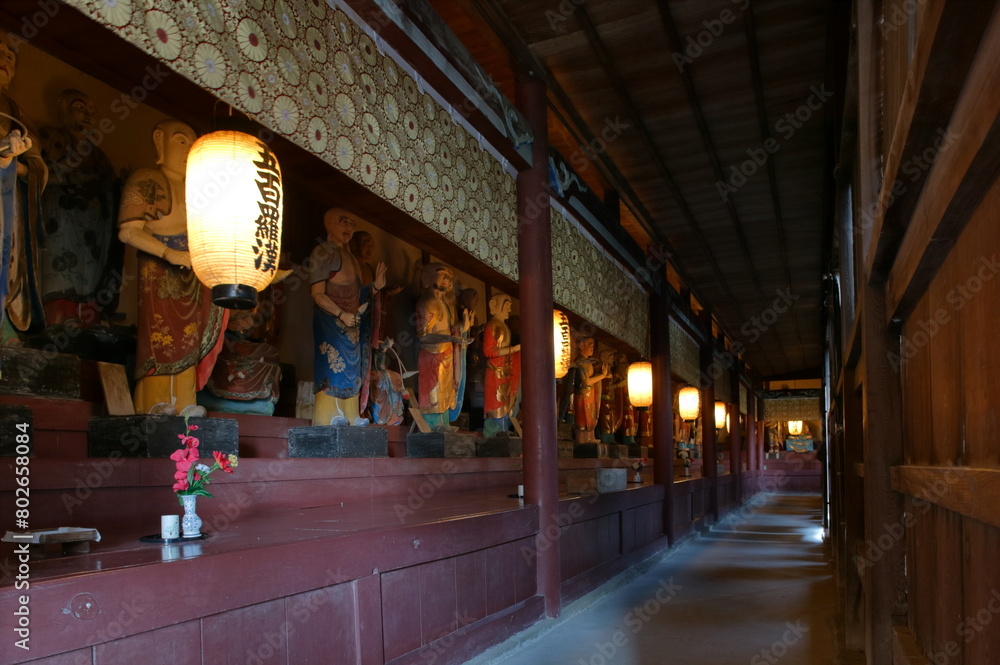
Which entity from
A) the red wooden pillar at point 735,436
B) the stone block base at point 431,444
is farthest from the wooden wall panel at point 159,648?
the red wooden pillar at point 735,436

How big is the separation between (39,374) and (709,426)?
36.7ft

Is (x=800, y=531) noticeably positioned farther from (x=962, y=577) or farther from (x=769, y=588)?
(x=962, y=577)

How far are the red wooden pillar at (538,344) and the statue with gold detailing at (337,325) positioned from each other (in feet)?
3.70

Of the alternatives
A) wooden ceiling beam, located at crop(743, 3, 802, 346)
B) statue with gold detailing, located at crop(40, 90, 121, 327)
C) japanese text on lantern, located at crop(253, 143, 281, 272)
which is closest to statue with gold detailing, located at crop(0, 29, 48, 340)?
statue with gold detailing, located at crop(40, 90, 121, 327)

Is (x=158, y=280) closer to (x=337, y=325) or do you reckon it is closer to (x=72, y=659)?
(x=337, y=325)

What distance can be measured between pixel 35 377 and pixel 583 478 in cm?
479

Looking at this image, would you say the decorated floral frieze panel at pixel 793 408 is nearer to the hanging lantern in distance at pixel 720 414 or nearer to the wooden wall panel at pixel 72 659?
the hanging lantern in distance at pixel 720 414

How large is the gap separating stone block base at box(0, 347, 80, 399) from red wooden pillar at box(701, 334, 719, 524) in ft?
35.4

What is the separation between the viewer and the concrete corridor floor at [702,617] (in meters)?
4.62

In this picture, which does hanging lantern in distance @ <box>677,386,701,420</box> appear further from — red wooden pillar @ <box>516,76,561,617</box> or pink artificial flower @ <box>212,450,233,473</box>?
pink artificial flower @ <box>212,450,233,473</box>

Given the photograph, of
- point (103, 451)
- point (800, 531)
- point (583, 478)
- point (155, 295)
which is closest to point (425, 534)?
point (103, 451)

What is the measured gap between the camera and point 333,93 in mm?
3158

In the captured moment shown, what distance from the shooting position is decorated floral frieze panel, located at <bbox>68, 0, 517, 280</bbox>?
2.43 m

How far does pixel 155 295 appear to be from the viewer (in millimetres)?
3600
